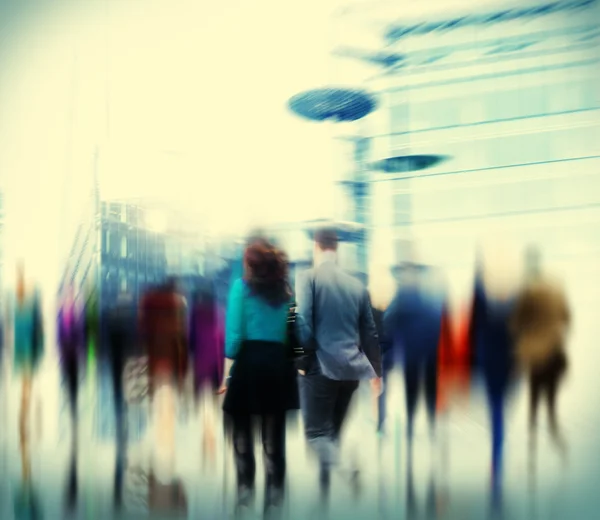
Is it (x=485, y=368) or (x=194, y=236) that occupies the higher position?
(x=194, y=236)

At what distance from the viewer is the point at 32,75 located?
14.6 ft

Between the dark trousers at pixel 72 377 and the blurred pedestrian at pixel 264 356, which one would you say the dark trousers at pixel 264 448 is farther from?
the dark trousers at pixel 72 377

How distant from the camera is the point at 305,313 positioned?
383cm

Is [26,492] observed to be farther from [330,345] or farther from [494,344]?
[494,344]

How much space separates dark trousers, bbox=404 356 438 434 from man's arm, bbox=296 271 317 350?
0.47 m

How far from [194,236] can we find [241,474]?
1.16m

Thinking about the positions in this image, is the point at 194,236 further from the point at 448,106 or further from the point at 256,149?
the point at 448,106

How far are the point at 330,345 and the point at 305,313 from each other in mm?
188

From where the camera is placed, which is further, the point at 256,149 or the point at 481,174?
the point at 256,149

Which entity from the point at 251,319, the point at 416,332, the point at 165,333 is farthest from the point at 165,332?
the point at 416,332

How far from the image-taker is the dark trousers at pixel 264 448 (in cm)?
385

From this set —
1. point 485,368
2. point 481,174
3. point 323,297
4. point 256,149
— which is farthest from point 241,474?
point 481,174

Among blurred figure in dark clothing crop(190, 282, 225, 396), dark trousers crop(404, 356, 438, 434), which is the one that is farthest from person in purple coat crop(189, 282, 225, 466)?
dark trousers crop(404, 356, 438, 434)

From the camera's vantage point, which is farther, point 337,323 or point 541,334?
point 337,323
